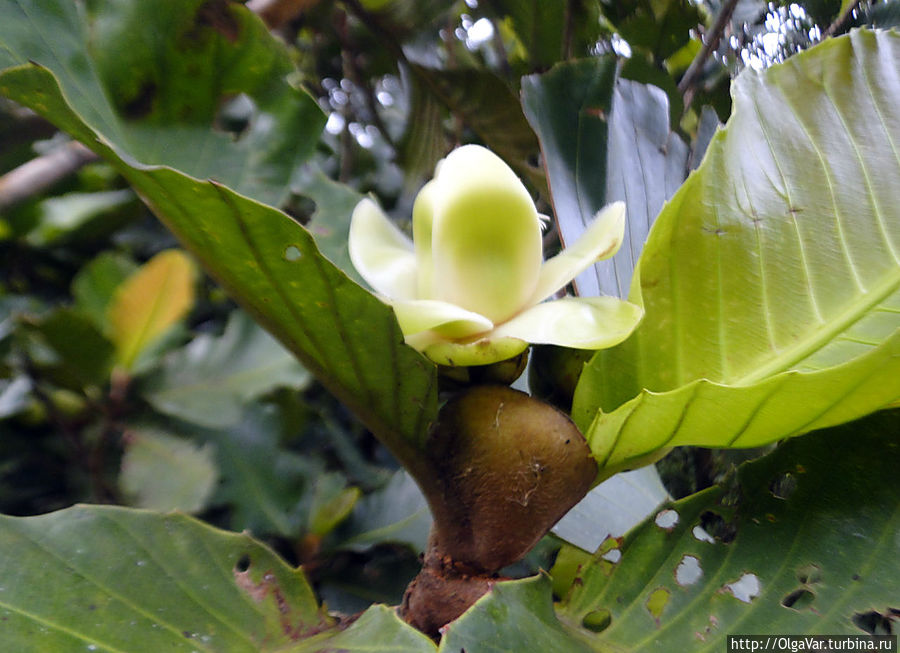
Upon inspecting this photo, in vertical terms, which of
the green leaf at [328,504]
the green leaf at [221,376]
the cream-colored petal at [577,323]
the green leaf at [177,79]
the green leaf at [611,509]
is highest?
the green leaf at [177,79]

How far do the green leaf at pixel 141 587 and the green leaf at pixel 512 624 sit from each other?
0.16 m

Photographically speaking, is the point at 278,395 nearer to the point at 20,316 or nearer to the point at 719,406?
the point at 20,316

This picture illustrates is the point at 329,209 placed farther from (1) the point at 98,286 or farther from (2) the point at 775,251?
(2) the point at 775,251

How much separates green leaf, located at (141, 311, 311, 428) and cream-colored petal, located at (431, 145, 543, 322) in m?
0.39

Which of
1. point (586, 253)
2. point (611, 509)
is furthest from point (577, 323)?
point (611, 509)

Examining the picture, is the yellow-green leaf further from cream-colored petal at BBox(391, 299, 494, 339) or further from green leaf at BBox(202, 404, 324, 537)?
cream-colored petal at BBox(391, 299, 494, 339)

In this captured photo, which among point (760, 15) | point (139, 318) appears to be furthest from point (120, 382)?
point (760, 15)

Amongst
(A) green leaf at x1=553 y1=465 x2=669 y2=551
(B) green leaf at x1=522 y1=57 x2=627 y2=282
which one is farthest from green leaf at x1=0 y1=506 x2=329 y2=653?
(B) green leaf at x1=522 y1=57 x2=627 y2=282

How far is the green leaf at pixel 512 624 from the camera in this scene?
34cm

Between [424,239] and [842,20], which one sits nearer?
[424,239]

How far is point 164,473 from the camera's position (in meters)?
0.67

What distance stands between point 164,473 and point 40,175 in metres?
0.44

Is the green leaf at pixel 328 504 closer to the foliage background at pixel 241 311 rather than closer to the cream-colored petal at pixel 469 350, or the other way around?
the foliage background at pixel 241 311

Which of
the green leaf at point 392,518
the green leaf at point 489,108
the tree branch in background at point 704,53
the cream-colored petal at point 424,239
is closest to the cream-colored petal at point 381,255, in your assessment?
the cream-colored petal at point 424,239
